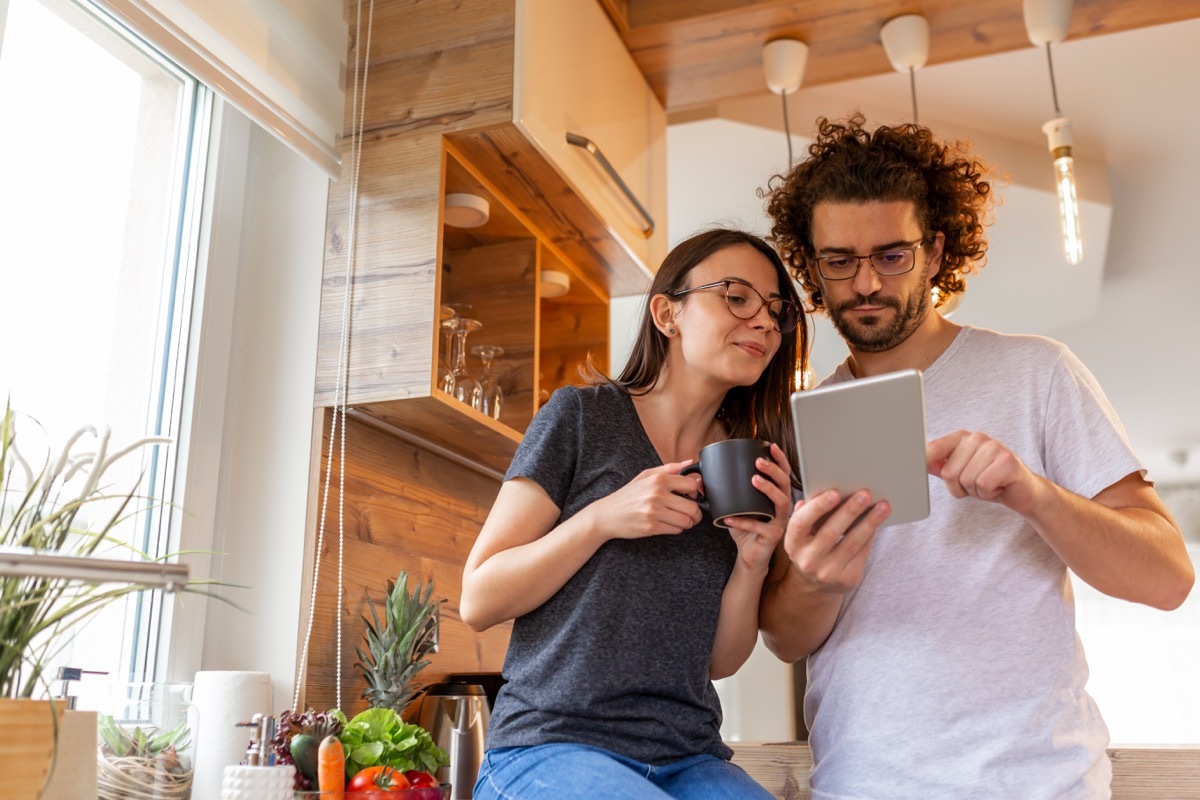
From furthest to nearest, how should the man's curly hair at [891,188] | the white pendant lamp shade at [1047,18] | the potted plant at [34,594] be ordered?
1. the white pendant lamp shade at [1047,18]
2. the man's curly hair at [891,188]
3. the potted plant at [34,594]

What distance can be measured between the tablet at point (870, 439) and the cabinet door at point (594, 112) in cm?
90

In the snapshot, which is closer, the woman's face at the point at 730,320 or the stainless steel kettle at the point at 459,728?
the woman's face at the point at 730,320

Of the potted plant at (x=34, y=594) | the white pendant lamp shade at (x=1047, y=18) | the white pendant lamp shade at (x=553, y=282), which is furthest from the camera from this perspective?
the white pendant lamp shade at (x=553, y=282)

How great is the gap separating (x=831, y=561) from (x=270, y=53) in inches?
46.5

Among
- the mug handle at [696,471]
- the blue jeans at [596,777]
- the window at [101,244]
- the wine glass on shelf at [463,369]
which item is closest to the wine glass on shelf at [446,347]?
the wine glass on shelf at [463,369]

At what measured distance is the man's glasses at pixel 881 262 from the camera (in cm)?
137

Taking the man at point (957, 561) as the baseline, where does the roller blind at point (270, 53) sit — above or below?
above

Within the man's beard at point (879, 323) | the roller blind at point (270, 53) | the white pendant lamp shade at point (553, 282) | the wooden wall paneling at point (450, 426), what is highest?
the roller blind at point (270, 53)

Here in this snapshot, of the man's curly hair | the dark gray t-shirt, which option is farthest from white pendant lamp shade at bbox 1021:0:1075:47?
the dark gray t-shirt

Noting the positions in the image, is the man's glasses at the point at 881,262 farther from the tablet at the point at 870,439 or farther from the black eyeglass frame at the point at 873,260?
the tablet at the point at 870,439

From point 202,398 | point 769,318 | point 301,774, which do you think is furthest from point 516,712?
point 202,398

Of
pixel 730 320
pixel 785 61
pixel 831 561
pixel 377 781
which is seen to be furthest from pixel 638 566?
pixel 785 61

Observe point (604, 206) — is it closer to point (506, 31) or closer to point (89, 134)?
point (506, 31)

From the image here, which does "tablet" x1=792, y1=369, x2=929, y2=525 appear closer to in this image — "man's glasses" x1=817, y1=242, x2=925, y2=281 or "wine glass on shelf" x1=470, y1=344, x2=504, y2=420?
"man's glasses" x1=817, y1=242, x2=925, y2=281
